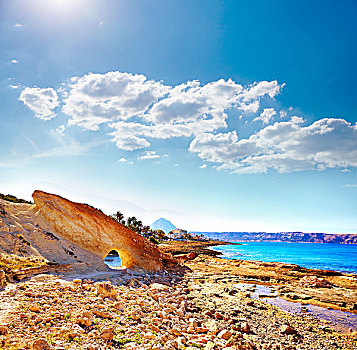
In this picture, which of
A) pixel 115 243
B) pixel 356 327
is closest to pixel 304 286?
pixel 356 327

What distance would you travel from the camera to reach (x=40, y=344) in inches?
239

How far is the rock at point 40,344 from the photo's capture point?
235 inches

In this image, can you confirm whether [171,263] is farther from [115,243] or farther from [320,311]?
[320,311]

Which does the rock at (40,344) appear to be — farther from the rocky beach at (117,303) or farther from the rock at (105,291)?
the rock at (105,291)

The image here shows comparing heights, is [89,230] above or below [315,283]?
above

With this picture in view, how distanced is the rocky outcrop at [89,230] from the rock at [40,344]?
52.3ft

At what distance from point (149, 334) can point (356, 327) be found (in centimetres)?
1327

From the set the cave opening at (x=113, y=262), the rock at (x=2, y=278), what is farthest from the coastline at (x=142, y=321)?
the cave opening at (x=113, y=262)

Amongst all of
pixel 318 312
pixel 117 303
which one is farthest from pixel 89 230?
pixel 318 312

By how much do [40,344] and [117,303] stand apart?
186 inches

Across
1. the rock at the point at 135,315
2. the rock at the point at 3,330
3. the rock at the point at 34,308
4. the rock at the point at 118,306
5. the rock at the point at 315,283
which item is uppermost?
the rock at the point at 3,330

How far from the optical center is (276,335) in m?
11.2

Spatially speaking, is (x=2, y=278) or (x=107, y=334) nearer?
(x=107, y=334)

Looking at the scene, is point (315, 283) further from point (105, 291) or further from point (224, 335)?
point (105, 291)
